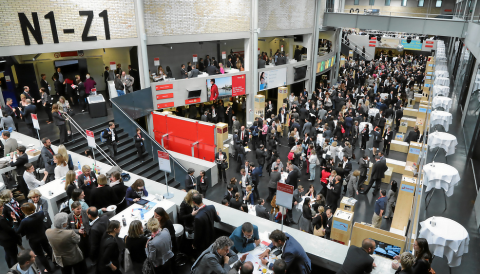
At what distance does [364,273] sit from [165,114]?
36.7 ft

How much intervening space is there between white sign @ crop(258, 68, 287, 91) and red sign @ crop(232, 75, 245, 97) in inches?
47.7

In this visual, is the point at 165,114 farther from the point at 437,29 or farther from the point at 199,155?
the point at 437,29

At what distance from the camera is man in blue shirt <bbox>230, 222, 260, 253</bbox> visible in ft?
15.4

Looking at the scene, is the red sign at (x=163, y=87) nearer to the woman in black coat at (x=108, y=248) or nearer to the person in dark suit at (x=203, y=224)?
the person in dark suit at (x=203, y=224)

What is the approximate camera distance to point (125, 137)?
1208 centimetres

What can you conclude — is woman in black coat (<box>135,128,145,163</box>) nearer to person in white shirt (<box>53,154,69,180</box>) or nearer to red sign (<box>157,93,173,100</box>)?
red sign (<box>157,93,173,100</box>)

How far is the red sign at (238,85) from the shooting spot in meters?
17.2

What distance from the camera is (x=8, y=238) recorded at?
16.8 ft

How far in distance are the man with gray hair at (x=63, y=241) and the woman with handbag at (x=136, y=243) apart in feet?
2.49

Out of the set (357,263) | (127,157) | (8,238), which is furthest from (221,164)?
(357,263)

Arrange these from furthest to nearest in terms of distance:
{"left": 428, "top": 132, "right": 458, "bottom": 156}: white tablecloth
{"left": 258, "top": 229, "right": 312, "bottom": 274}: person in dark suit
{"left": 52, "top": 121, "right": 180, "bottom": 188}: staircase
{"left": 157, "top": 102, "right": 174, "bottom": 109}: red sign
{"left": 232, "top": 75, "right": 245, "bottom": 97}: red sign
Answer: {"left": 232, "top": 75, "right": 245, "bottom": 97}: red sign < {"left": 157, "top": 102, "right": 174, "bottom": 109}: red sign < {"left": 52, "top": 121, "right": 180, "bottom": 188}: staircase < {"left": 428, "top": 132, "right": 458, "bottom": 156}: white tablecloth < {"left": 258, "top": 229, "right": 312, "bottom": 274}: person in dark suit

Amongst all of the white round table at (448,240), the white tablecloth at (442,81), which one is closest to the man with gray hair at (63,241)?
the white round table at (448,240)

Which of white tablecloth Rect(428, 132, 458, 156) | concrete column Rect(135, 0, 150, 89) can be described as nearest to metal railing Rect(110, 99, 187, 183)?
concrete column Rect(135, 0, 150, 89)

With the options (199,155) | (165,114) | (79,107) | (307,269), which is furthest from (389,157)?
(79,107)
